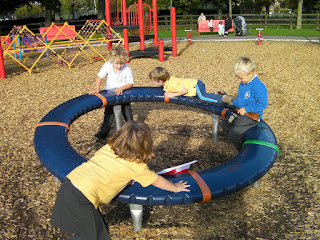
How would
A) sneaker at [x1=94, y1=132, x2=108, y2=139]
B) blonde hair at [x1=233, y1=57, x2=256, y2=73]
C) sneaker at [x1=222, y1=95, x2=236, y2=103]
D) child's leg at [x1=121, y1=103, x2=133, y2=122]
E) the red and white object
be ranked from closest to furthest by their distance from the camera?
the red and white object
blonde hair at [x1=233, y1=57, x2=256, y2=73]
sneaker at [x1=222, y1=95, x2=236, y2=103]
child's leg at [x1=121, y1=103, x2=133, y2=122]
sneaker at [x1=94, y1=132, x2=108, y2=139]

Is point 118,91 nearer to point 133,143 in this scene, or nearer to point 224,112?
point 224,112

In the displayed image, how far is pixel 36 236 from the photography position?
122 inches

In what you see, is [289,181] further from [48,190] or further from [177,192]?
[48,190]

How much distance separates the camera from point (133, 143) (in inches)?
92.4

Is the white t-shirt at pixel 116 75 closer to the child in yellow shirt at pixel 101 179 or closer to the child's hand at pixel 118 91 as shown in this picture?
the child's hand at pixel 118 91

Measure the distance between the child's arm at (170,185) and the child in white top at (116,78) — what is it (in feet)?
7.37

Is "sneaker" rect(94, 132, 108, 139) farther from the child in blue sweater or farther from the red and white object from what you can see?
the red and white object

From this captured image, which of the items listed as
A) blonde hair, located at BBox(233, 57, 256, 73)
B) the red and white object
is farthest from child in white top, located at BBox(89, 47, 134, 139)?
the red and white object

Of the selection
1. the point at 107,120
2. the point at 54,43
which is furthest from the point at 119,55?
the point at 54,43

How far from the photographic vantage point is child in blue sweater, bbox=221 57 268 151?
374 cm

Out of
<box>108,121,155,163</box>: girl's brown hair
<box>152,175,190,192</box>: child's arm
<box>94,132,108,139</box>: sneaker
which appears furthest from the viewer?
<box>94,132,108,139</box>: sneaker

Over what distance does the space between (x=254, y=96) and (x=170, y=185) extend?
169cm

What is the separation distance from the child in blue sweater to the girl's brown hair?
68.6 inches

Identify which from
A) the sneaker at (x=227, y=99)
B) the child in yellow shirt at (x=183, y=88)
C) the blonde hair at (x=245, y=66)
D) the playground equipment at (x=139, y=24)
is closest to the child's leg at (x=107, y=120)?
the child in yellow shirt at (x=183, y=88)
